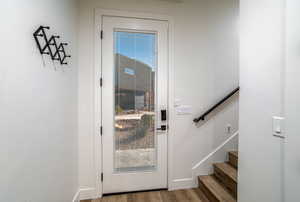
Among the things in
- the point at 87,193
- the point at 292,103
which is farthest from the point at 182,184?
the point at 292,103

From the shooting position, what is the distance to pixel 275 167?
43.8 inches

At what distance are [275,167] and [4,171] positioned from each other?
169 cm

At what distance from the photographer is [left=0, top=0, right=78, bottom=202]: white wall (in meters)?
0.87

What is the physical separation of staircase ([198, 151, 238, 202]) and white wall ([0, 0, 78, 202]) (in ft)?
5.49

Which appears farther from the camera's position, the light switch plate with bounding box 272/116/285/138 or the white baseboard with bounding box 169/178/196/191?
the white baseboard with bounding box 169/178/196/191

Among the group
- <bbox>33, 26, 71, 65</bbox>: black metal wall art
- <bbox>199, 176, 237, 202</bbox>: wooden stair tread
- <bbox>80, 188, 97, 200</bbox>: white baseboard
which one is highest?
<bbox>33, 26, 71, 65</bbox>: black metal wall art

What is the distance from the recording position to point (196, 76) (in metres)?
2.28

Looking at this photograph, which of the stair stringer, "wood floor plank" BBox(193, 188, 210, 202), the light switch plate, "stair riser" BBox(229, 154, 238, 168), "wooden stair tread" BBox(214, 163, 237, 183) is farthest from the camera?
the stair stringer

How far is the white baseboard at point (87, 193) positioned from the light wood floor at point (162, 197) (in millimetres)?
75

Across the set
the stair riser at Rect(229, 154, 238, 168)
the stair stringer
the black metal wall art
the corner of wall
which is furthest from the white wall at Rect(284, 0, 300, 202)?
the corner of wall

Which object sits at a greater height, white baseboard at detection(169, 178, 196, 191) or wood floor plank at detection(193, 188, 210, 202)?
white baseboard at detection(169, 178, 196, 191)

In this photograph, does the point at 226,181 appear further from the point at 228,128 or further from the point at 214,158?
the point at 228,128

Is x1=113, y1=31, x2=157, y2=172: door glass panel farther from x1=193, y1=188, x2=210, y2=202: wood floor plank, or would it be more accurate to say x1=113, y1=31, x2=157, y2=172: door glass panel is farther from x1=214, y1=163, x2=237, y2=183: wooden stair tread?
x1=214, y1=163, x2=237, y2=183: wooden stair tread

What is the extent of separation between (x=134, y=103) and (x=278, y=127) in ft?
5.08
